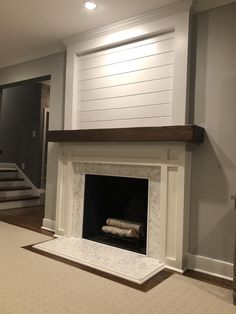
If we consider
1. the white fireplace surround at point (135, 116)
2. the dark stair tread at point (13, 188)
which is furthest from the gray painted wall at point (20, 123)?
the white fireplace surround at point (135, 116)

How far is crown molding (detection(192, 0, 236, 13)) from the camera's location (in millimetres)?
2626

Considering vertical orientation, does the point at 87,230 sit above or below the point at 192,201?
below

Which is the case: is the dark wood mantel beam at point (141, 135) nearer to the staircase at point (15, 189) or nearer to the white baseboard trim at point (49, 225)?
the white baseboard trim at point (49, 225)

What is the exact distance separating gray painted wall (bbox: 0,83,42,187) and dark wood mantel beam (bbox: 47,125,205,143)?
10.9 feet

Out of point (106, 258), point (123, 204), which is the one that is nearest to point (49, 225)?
point (123, 204)

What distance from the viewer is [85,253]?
2885mm

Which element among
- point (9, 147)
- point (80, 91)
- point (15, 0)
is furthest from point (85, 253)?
point (9, 147)

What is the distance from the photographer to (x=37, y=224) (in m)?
4.12

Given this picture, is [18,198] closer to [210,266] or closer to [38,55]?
[38,55]

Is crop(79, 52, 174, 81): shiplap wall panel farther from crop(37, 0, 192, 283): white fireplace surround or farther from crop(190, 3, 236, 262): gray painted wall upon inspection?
crop(190, 3, 236, 262): gray painted wall

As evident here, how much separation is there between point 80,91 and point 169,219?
1.99m

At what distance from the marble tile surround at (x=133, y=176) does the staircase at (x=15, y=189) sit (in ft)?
7.24

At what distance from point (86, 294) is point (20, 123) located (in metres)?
5.32

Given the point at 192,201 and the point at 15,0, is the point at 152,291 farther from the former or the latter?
the point at 15,0
